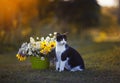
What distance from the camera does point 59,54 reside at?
11219mm

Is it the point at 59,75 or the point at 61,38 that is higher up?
the point at 61,38

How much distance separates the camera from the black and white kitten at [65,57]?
36.2 ft

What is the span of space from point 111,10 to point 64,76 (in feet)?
72.2

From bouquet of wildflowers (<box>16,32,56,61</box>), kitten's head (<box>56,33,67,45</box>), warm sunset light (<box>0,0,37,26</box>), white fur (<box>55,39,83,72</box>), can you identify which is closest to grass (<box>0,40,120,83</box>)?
white fur (<box>55,39,83,72</box>)

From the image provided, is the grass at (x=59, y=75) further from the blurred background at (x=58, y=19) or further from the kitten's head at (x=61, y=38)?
the blurred background at (x=58, y=19)

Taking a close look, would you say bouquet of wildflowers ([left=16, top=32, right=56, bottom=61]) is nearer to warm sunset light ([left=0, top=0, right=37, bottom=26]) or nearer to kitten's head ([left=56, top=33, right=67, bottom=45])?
kitten's head ([left=56, top=33, right=67, bottom=45])

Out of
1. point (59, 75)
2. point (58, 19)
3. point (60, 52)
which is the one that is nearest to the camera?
point (59, 75)

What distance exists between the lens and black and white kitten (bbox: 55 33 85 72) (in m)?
11.0

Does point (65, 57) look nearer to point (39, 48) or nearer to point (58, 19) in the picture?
point (39, 48)

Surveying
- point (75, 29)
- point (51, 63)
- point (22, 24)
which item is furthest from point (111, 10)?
point (51, 63)

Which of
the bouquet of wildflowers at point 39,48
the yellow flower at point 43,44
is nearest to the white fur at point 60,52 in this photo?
the bouquet of wildflowers at point 39,48

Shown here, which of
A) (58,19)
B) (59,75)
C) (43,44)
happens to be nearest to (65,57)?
(59,75)

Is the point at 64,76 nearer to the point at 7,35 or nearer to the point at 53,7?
the point at 7,35

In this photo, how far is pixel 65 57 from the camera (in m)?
11.2
